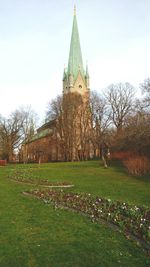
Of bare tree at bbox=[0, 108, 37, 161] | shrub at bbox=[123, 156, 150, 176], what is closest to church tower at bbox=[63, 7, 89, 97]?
bare tree at bbox=[0, 108, 37, 161]

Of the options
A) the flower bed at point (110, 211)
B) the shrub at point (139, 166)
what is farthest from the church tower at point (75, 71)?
the flower bed at point (110, 211)

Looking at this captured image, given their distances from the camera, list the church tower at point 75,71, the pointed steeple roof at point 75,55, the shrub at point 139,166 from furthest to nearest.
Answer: the church tower at point 75,71
the pointed steeple roof at point 75,55
the shrub at point 139,166

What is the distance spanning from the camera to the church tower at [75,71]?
2933 inches

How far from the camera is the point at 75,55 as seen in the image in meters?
75.2

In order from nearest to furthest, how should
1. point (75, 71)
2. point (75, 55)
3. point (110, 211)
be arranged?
point (110, 211), point (75, 55), point (75, 71)

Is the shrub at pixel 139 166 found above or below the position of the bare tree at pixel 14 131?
below

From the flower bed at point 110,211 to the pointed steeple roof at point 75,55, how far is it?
65401 millimetres

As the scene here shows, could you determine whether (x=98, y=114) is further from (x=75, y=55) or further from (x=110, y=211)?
(x=110, y=211)

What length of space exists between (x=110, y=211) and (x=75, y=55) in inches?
2737

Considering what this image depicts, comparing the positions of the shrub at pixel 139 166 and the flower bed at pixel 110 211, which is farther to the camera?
the shrub at pixel 139 166

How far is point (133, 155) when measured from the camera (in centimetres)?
2766

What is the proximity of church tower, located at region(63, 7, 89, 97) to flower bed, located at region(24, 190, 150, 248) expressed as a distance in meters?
62.6

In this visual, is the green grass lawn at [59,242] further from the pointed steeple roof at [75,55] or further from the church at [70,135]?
the pointed steeple roof at [75,55]

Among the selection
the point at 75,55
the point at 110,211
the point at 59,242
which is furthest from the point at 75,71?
the point at 59,242
